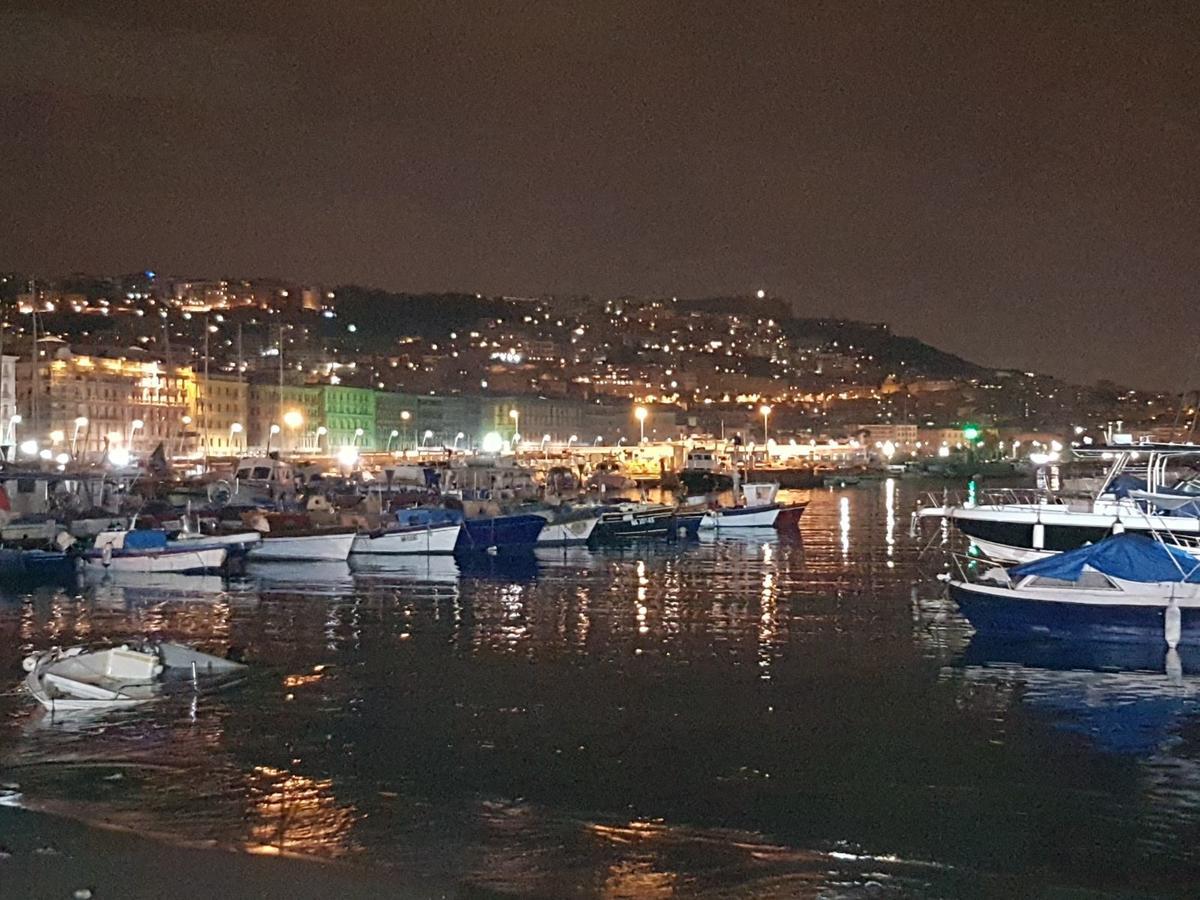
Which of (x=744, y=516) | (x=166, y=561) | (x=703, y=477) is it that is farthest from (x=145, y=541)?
(x=703, y=477)

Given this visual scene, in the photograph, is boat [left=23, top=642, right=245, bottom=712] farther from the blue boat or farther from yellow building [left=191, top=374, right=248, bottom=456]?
yellow building [left=191, top=374, right=248, bottom=456]

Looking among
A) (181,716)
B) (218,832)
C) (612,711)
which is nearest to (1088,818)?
(612,711)

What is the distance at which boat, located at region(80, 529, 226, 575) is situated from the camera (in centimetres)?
3384

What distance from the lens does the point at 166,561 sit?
33.9 metres

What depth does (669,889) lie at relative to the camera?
966 cm

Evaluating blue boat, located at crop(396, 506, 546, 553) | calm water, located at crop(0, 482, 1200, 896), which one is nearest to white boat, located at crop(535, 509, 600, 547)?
blue boat, located at crop(396, 506, 546, 553)

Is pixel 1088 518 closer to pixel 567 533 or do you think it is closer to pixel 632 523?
pixel 567 533

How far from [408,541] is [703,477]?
52.0 metres

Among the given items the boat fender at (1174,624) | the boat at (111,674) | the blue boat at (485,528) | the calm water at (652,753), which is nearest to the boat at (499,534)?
the blue boat at (485,528)

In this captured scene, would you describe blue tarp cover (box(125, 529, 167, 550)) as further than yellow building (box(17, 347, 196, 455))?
No

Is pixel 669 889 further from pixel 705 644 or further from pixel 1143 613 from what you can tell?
pixel 1143 613

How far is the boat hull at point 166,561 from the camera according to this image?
33.8 m

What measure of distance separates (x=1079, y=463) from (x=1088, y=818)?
154 metres

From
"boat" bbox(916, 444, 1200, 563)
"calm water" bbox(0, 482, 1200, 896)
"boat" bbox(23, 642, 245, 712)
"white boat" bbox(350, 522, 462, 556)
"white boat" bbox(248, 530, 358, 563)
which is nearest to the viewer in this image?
"calm water" bbox(0, 482, 1200, 896)
